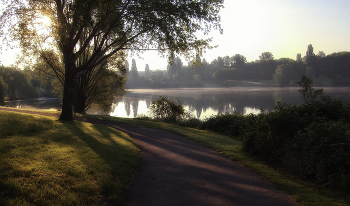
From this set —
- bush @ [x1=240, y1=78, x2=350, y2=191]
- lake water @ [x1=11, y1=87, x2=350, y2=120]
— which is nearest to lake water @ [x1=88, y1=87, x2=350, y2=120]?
lake water @ [x1=11, y1=87, x2=350, y2=120]

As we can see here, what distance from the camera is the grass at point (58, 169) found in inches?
146

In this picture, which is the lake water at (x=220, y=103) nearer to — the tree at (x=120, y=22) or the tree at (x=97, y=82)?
the tree at (x=97, y=82)

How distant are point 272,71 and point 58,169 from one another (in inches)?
5172

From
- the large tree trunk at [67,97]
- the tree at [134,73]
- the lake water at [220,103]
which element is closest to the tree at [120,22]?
the large tree trunk at [67,97]

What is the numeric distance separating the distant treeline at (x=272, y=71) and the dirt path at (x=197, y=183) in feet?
190

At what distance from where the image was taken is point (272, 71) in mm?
121312

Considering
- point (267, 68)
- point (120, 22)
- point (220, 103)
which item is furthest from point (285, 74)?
point (120, 22)

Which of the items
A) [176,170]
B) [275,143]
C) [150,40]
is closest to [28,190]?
[176,170]

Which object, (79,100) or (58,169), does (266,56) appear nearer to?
(79,100)

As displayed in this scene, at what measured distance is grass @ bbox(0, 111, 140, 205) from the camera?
12.2 feet

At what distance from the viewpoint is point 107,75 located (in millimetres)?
26266

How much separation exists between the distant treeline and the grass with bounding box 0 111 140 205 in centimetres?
5812

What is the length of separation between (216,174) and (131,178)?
2.36 m

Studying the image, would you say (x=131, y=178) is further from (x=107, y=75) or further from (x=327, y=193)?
(x=107, y=75)
